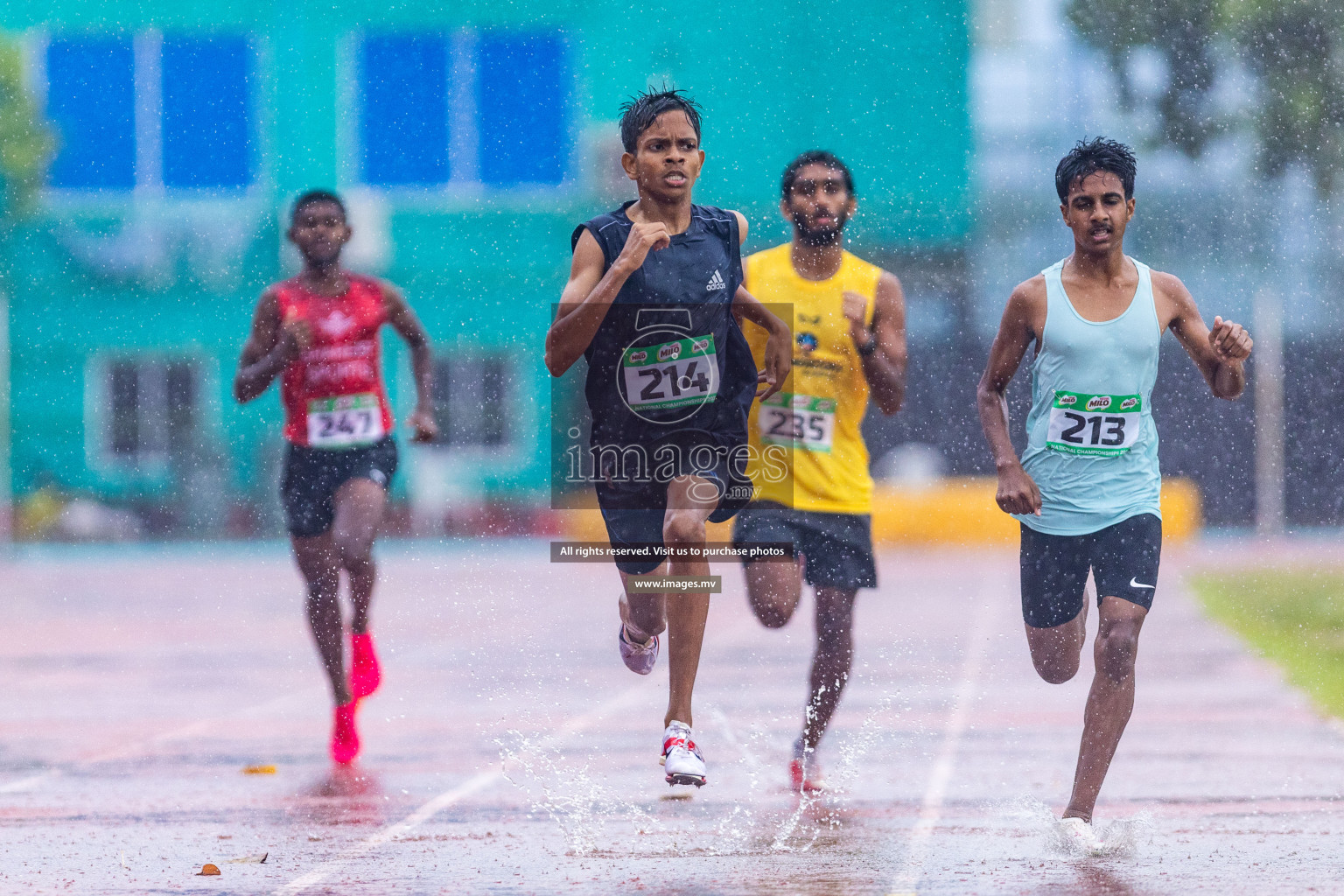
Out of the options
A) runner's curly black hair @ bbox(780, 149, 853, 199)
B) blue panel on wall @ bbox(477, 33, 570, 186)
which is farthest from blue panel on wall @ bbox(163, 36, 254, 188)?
runner's curly black hair @ bbox(780, 149, 853, 199)

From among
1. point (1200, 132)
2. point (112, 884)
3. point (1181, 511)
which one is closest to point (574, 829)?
point (112, 884)

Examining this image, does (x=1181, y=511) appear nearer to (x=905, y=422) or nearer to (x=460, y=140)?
(x=905, y=422)

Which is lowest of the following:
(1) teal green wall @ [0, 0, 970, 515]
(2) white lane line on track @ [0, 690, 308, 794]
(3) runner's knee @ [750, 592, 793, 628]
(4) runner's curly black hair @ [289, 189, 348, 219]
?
(2) white lane line on track @ [0, 690, 308, 794]

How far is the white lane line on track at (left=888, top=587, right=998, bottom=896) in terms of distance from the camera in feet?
16.2

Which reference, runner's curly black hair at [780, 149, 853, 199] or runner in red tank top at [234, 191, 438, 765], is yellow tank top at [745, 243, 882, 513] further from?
runner in red tank top at [234, 191, 438, 765]

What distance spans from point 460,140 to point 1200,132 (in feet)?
52.8

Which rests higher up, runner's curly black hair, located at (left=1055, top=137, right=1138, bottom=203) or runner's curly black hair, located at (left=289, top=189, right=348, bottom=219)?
runner's curly black hair, located at (left=289, top=189, right=348, bottom=219)

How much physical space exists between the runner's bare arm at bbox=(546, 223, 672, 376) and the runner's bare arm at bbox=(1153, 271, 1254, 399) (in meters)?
1.46

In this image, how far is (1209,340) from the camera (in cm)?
525

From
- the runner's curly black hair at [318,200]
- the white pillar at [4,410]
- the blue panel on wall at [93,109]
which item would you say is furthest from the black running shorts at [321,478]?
the white pillar at [4,410]

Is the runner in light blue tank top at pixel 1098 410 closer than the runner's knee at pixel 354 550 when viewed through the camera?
Yes

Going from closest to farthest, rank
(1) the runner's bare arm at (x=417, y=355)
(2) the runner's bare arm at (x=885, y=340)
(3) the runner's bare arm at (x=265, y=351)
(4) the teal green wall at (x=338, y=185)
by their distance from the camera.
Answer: (2) the runner's bare arm at (x=885, y=340) < (3) the runner's bare arm at (x=265, y=351) < (1) the runner's bare arm at (x=417, y=355) < (4) the teal green wall at (x=338, y=185)

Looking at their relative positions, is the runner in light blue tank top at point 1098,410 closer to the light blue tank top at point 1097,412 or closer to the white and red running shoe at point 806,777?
the light blue tank top at point 1097,412

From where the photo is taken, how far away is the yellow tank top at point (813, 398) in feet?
20.7
